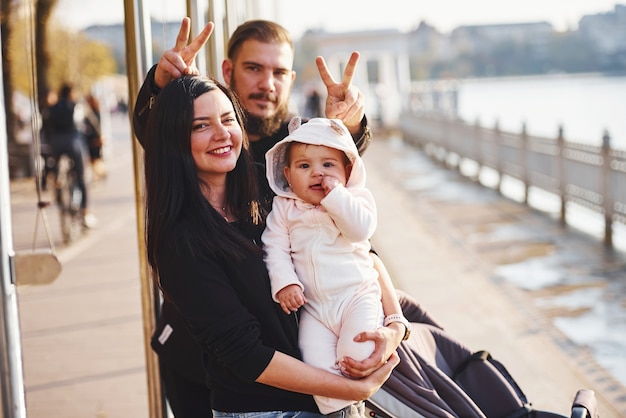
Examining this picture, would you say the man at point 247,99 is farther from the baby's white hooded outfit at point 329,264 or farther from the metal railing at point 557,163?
the metal railing at point 557,163

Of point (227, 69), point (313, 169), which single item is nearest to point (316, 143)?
point (313, 169)

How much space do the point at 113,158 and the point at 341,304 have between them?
27.4 m

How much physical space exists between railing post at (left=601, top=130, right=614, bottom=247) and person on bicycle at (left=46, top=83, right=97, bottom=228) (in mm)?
6605

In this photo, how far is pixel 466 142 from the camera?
1891 cm

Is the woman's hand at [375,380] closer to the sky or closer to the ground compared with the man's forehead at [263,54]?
closer to the ground

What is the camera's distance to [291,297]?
2.31 meters

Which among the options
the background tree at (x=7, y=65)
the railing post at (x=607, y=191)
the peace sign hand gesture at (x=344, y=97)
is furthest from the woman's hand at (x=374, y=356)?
the background tree at (x=7, y=65)

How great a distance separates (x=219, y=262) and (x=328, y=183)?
377mm

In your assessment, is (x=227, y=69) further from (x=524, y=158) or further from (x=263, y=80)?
(x=524, y=158)

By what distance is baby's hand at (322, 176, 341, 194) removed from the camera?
242 cm

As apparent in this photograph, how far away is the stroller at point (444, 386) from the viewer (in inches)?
95.7

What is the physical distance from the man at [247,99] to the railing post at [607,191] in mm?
7033

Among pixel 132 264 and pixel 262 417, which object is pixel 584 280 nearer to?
pixel 132 264

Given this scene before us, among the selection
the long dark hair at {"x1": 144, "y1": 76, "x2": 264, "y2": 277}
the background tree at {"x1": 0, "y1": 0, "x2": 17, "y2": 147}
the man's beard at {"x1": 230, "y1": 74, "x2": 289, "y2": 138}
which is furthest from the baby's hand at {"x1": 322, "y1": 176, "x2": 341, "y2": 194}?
the background tree at {"x1": 0, "y1": 0, "x2": 17, "y2": 147}
